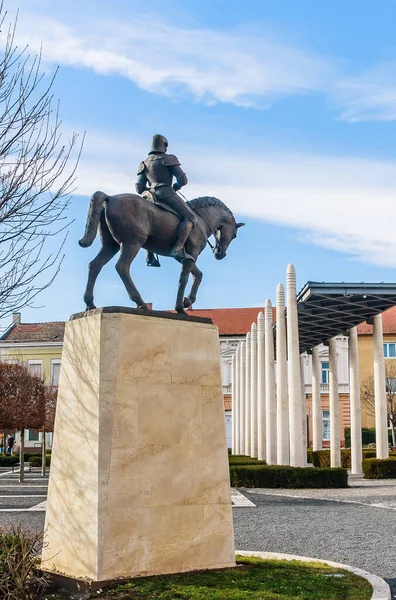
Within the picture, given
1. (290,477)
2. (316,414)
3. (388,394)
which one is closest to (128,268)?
(290,477)

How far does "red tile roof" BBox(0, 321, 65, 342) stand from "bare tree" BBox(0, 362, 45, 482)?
2974 cm

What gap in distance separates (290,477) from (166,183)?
16.1 m

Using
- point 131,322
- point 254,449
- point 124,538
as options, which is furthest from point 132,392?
point 254,449

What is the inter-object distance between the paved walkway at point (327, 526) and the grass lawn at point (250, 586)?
66 centimetres

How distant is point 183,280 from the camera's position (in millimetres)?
9828

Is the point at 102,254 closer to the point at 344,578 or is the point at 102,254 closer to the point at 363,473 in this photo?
the point at 344,578

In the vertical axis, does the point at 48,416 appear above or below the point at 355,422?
above

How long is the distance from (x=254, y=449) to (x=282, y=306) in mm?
12127

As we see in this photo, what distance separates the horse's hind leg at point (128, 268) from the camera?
9.10 metres

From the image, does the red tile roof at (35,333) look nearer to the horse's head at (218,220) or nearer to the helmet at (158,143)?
the horse's head at (218,220)

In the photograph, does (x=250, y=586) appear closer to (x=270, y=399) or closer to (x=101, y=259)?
(x=101, y=259)

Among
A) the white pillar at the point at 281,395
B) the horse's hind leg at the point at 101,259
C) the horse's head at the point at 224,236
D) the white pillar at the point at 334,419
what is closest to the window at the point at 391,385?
the white pillar at the point at 334,419

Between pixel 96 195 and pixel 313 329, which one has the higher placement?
pixel 313 329

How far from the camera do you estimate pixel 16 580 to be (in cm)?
732
